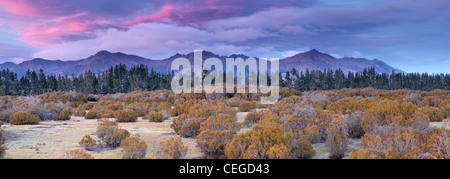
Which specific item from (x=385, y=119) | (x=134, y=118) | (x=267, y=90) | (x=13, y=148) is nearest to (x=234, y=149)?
(x=385, y=119)

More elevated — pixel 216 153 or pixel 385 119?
pixel 385 119

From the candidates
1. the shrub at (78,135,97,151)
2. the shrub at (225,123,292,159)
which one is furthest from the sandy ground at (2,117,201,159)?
the shrub at (225,123,292,159)

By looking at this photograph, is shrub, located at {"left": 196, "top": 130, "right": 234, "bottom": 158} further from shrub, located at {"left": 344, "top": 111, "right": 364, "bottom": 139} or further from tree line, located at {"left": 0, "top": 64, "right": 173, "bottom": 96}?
tree line, located at {"left": 0, "top": 64, "right": 173, "bottom": 96}

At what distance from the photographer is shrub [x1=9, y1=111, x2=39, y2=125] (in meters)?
10.7

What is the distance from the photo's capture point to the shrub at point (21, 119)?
10672mm

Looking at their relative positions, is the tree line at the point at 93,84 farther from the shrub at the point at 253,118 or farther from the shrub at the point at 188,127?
the shrub at the point at 188,127

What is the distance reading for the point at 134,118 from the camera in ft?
42.0

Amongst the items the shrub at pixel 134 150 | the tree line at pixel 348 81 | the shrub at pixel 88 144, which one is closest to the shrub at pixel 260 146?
the shrub at pixel 134 150

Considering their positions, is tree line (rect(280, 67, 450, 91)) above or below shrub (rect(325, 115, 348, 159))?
above

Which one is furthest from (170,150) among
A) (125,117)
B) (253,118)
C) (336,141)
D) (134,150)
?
(125,117)

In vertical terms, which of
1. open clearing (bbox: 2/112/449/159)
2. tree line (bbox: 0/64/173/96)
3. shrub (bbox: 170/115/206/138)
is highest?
tree line (bbox: 0/64/173/96)

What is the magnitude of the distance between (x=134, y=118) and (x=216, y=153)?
25.3 ft

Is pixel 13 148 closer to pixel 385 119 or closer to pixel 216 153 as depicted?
pixel 216 153

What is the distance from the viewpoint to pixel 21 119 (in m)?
10.8
